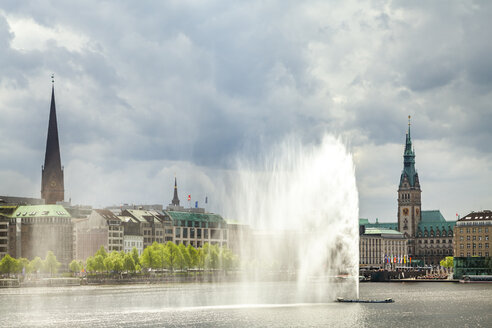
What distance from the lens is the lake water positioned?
85062mm

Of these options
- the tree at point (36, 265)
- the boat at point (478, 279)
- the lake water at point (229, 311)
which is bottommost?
the boat at point (478, 279)

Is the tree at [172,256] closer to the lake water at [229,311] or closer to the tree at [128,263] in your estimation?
the tree at [128,263]

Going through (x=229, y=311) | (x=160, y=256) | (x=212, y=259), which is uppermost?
(x=160, y=256)

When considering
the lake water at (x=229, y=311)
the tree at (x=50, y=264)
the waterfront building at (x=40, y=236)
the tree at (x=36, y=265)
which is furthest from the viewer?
the waterfront building at (x=40, y=236)

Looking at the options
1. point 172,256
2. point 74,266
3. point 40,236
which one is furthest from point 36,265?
point 40,236

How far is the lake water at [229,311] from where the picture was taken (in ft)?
279

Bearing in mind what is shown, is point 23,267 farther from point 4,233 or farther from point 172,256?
point 172,256

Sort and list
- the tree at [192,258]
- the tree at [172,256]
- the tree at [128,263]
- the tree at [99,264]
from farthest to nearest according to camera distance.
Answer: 1. the tree at [192,258]
2. the tree at [172,256]
3. the tree at [128,263]
4. the tree at [99,264]

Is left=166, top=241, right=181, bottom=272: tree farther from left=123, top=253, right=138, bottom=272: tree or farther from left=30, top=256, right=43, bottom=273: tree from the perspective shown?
left=30, top=256, right=43, bottom=273: tree

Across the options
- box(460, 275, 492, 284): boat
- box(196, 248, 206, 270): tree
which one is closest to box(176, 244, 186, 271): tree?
box(196, 248, 206, 270): tree

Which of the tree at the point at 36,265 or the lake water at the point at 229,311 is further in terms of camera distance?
the tree at the point at 36,265

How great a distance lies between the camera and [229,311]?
95.4 metres

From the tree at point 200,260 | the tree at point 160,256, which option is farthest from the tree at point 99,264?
the tree at point 200,260

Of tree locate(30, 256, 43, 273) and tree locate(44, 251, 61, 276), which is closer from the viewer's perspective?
tree locate(30, 256, 43, 273)
